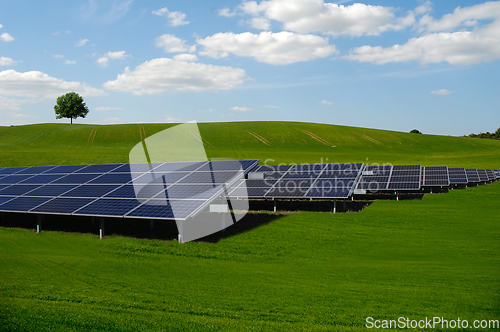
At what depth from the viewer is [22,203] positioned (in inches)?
892

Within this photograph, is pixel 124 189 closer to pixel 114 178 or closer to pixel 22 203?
pixel 114 178

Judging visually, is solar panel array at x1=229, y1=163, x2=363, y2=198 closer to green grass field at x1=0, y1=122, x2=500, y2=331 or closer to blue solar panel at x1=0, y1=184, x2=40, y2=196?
green grass field at x1=0, y1=122, x2=500, y2=331

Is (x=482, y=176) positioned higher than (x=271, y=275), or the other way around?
(x=482, y=176)

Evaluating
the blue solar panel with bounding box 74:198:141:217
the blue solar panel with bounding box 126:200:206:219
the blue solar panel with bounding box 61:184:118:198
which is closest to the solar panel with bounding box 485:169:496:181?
the blue solar panel with bounding box 126:200:206:219

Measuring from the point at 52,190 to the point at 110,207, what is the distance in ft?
25.9

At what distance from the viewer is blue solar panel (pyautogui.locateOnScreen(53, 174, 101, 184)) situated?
2615 centimetres

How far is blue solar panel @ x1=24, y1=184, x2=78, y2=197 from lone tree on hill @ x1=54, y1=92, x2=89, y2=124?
130 m

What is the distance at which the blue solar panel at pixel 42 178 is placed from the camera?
2744cm

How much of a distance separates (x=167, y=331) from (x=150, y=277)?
4.71 metres

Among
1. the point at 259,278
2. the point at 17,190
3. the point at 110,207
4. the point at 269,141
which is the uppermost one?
the point at 269,141

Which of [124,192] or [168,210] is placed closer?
[168,210]

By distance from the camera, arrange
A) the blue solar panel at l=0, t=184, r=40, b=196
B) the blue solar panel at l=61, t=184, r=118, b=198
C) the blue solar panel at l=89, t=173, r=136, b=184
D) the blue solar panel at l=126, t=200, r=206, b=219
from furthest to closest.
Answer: the blue solar panel at l=0, t=184, r=40, b=196, the blue solar panel at l=89, t=173, r=136, b=184, the blue solar panel at l=61, t=184, r=118, b=198, the blue solar panel at l=126, t=200, r=206, b=219

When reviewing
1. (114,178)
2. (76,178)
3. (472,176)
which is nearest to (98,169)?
(76,178)

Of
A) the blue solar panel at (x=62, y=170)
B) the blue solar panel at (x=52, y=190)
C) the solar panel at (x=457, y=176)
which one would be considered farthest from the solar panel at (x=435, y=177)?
the blue solar panel at (x=62, y=170)
